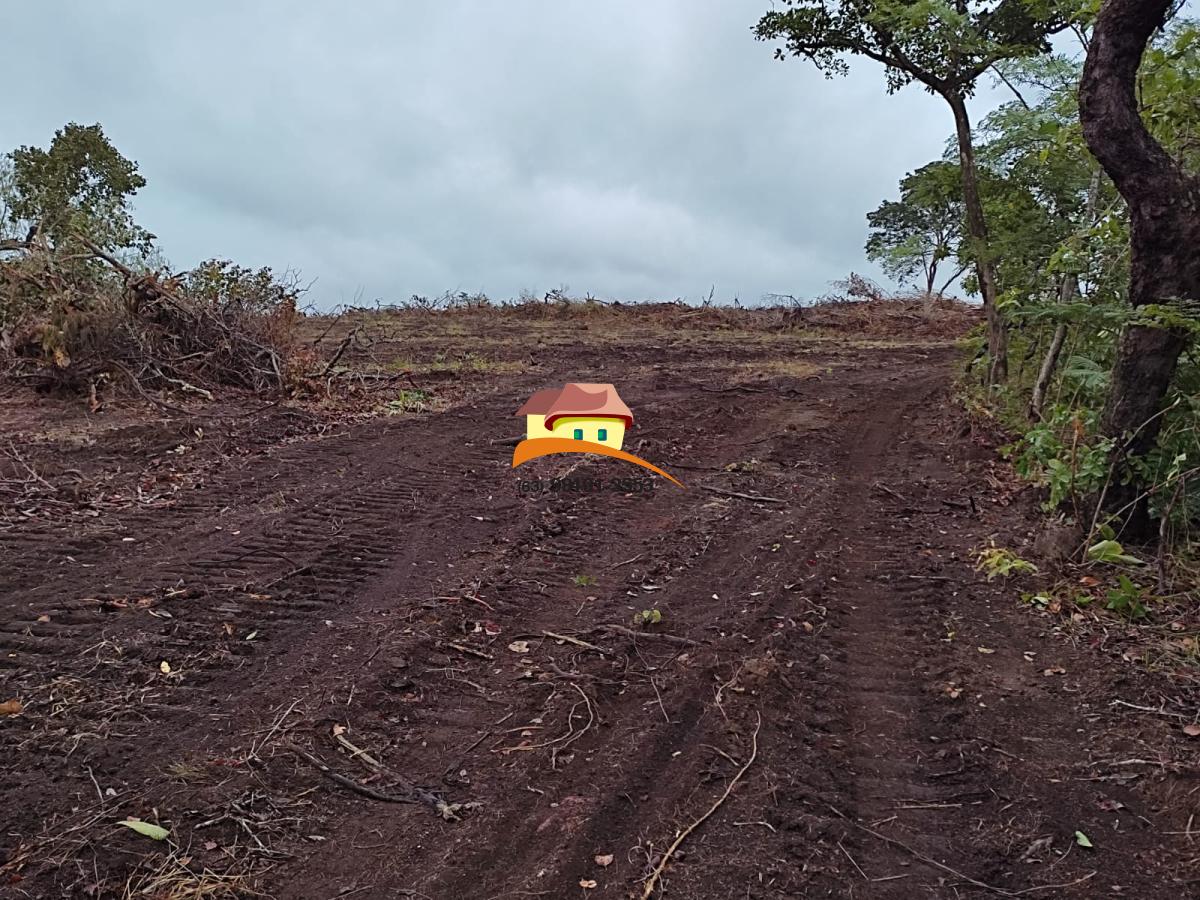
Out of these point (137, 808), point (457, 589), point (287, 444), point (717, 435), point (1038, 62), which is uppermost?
point (1038, 62)

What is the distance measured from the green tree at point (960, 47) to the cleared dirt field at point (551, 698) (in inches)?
129

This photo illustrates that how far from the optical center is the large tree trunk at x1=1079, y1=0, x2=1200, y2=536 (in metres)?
3.73

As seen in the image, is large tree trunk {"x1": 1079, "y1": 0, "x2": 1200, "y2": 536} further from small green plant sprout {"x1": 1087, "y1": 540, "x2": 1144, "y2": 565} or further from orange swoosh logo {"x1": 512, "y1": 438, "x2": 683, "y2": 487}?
orange swoosh logo {"x1": 512, "y1": 438, "x2": 683, "y2": 487}

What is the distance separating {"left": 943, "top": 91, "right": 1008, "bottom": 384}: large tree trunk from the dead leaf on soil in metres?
8.33

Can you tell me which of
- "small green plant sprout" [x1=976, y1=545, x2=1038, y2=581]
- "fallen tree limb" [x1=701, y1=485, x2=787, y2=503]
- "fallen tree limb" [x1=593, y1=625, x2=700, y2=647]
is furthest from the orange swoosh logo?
"fallen tree limb" [x1=593, y1=625, x2=700, y2=647]

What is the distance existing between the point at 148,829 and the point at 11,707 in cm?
96

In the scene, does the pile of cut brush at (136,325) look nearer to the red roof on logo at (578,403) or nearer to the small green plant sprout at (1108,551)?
the red roof on logo at (578,403)

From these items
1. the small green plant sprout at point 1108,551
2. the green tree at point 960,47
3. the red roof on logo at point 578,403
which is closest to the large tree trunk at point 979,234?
the green tree at point 960,47

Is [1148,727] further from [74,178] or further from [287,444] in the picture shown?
[74,178]

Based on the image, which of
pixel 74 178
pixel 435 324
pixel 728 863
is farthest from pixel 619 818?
pixel 74 178

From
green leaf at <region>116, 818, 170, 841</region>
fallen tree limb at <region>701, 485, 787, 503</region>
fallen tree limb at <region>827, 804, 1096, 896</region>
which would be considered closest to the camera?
fallen tree limb at <region>827, 804, 1096, 896</region>

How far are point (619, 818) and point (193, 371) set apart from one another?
8298 millimetres

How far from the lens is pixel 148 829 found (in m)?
2.25

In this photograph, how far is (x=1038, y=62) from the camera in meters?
6.86
